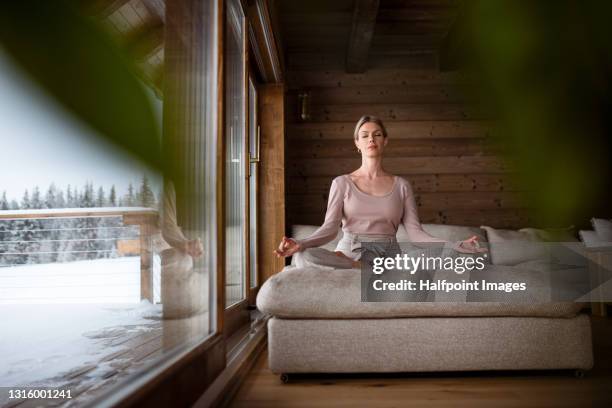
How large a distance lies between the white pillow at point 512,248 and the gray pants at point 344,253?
1656 mm

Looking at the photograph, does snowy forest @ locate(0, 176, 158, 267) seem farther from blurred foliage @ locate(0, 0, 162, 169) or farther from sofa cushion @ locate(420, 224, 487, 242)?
sofa cushion @ locate(420, 224, 487, 242)

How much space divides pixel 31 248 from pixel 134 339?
1.37 metres

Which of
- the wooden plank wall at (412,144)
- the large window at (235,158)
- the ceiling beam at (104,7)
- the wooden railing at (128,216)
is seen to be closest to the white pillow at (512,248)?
the wooden plank wall at (412,144)

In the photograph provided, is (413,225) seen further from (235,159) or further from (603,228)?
(603,228)

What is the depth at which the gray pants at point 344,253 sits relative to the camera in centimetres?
192

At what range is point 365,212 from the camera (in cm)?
213

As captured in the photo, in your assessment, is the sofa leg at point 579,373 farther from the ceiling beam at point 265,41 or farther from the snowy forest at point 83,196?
the ceiling beam at point 265,41

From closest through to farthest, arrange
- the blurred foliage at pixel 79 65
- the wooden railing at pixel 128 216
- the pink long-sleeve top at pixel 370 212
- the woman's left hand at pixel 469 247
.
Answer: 1. the blurred foliage at pixel 79 65
2. the wooden railing at pixel 128 216
3. the woman's left hand at pixel 469 247
4. the pink long-sleeve top at pixel 370 212

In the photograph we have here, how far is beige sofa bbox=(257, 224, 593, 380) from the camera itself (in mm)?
1760

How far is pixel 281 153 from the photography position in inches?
145

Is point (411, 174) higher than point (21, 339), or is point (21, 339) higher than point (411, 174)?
point (411, 174)

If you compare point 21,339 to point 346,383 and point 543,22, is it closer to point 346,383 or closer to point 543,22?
point 346,383

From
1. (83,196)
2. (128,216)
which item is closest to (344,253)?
(128,216)

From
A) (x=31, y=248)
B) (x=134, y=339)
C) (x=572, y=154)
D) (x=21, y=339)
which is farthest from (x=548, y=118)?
(x=21, y=339)
